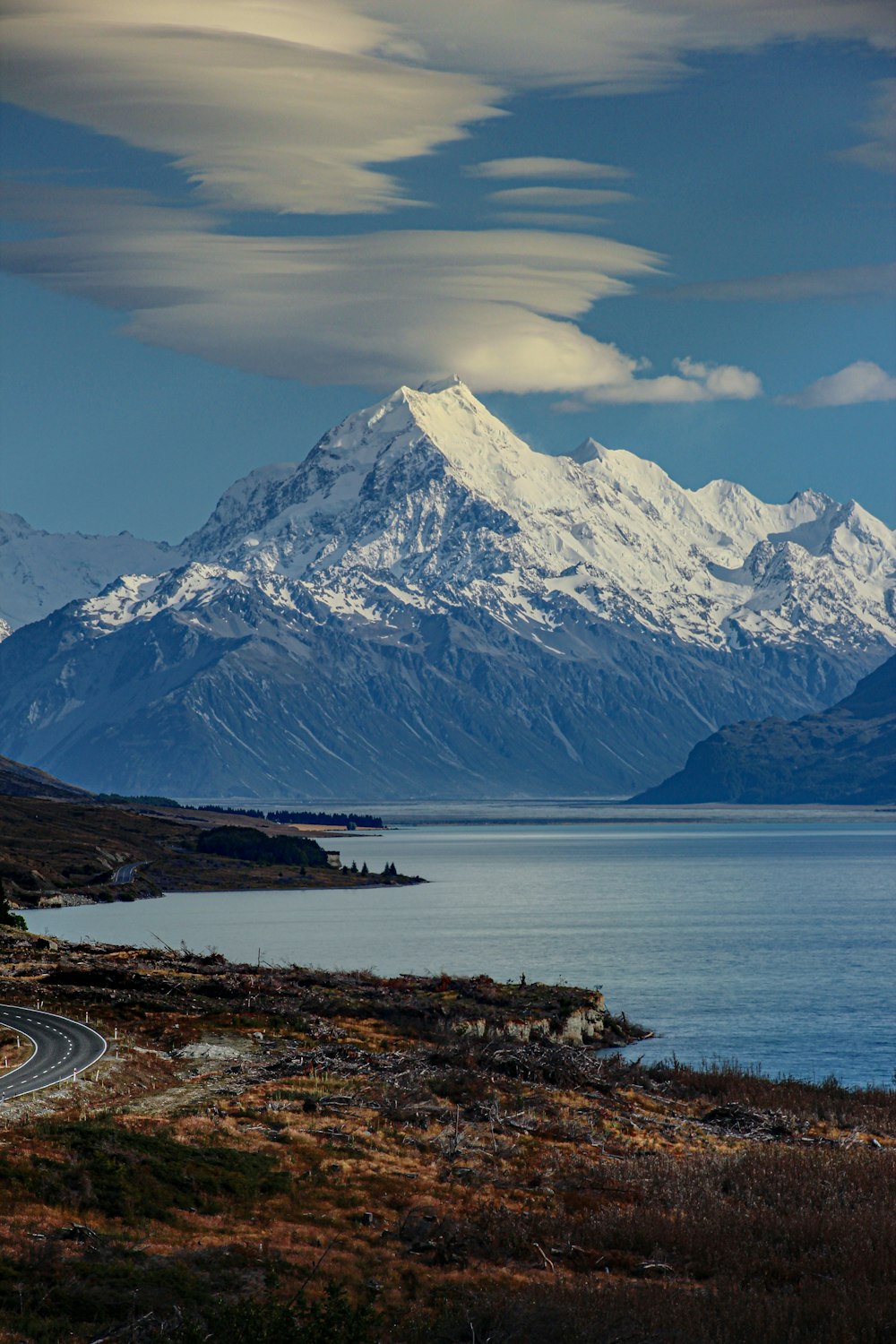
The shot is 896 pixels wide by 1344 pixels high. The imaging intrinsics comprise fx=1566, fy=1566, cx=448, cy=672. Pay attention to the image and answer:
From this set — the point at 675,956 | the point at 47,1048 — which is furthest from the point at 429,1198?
the point at 675,956

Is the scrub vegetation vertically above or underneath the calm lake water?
above

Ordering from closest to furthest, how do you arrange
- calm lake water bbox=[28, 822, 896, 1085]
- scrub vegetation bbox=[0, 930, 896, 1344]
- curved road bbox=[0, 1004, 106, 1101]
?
scrub vegetation bbox=[0, 930, 896, 1344]
curved road bbox=[0, 1004, 106, 1101]
calm lake water bbox=[28, 822, 896, 1085]

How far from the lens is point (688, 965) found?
13550 centimetres

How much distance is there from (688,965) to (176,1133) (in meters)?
95.0

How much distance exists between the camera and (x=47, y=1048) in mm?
59125

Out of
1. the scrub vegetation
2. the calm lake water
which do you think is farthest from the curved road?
the calm lake water

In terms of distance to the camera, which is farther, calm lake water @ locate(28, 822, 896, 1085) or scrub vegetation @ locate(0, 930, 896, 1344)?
calm lake water @ locate(28, 822, 896, 1085)

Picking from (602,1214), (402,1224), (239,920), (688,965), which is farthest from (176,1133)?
(239,920)

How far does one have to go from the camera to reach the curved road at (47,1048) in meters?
51.4

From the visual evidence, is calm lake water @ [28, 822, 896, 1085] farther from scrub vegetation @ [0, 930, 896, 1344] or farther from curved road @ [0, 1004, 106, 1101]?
curved road @ [0, 1004, 106, 1101]

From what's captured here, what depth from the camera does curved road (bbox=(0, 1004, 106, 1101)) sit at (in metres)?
51.4

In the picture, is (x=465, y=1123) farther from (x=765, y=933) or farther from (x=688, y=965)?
(x=765, y=933)

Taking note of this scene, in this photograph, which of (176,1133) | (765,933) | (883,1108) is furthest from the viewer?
(765,933)

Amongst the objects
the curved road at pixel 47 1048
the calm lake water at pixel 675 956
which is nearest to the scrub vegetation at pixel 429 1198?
the curved road at pixel 47 1048
